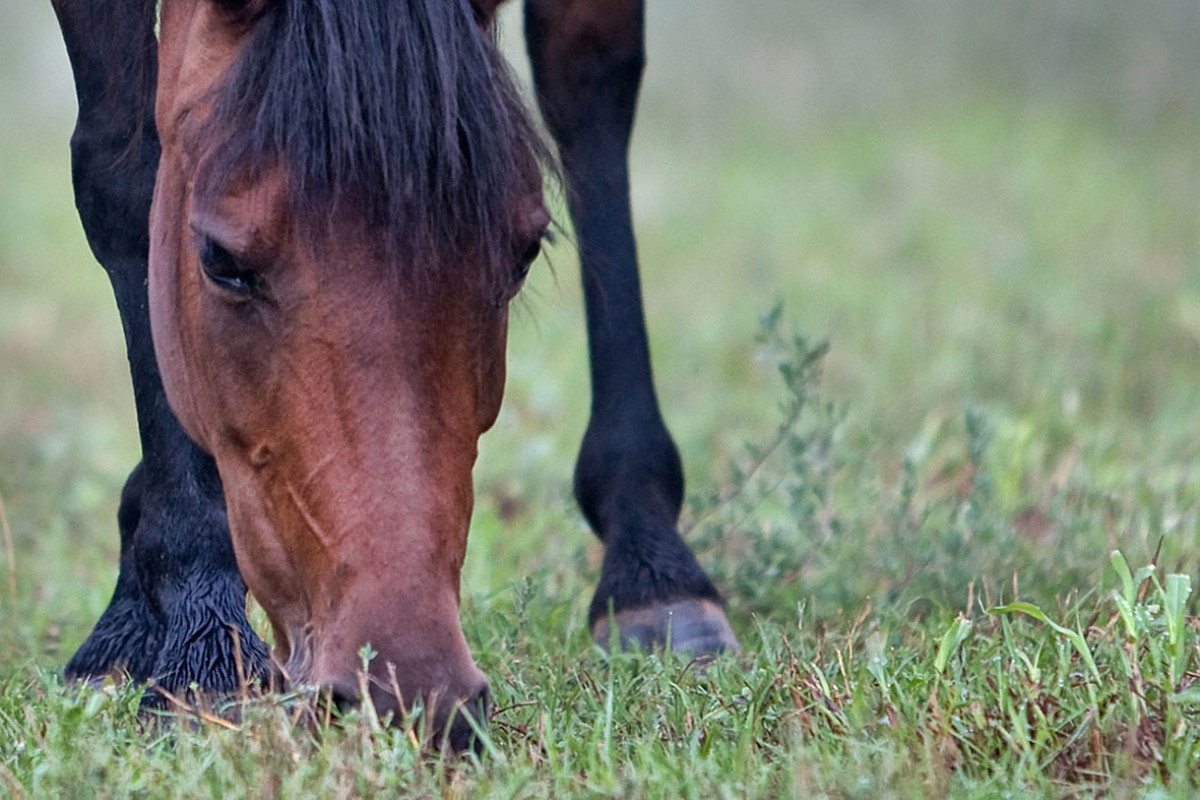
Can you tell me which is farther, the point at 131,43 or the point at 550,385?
the point at 550,385

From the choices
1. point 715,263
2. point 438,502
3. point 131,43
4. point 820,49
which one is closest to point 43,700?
point 438,502

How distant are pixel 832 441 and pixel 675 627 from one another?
95 cm

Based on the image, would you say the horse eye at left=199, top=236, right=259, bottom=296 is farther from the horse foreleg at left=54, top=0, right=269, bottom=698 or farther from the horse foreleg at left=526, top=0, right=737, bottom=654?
the horse foreleg at left=526, top=0, right=737, bottom=654

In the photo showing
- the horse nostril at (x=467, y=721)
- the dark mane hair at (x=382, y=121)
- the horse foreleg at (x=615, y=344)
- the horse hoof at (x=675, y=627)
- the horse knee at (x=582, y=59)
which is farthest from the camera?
the horse knee at (x=582, y=59)

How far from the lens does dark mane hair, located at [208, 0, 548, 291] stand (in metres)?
1.94

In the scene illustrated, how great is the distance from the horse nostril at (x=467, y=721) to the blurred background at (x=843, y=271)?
2.72 ft

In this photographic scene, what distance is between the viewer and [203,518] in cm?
244

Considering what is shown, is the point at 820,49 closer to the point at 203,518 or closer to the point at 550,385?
the point at 550,385

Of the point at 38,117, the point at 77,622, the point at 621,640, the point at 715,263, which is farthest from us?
the point at 38,117

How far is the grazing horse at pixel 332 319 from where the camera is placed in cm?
185

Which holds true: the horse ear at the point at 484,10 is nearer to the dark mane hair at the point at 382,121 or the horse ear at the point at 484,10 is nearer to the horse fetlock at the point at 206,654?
the dark mane hair at the point at 382,121

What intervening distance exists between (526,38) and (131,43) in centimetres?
111

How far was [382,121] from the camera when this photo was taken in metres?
1.94

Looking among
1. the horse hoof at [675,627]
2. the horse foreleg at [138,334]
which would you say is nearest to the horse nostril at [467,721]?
the horse foreleg at [138,334]
